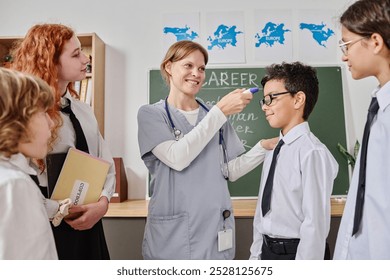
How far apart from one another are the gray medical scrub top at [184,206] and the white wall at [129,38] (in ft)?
2.68

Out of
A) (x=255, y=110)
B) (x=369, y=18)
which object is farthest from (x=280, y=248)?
(x=255, y=110)

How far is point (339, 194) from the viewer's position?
6.17 feet

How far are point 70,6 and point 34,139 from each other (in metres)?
1.50

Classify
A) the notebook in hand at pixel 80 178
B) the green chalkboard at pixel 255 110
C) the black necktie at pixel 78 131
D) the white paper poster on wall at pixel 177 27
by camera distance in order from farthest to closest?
the green chalkboard at pixel 255 110, the white paper poster on wall at pixel 177 27, the black necktie at pixel 78 131, the notebook in hand at pixel 80 178

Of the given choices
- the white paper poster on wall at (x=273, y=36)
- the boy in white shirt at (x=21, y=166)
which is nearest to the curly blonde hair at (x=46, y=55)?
the boy in white shirt at (x=21, y=166)

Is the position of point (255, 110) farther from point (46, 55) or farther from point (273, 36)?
point (46, 55)

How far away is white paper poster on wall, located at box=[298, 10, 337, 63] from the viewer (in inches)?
72.4

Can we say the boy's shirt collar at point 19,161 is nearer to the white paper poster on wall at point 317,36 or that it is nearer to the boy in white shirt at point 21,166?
the boy in white shirt at point 21,166

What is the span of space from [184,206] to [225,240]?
0.54ft

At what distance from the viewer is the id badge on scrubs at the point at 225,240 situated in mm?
1075

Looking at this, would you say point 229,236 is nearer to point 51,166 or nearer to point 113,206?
point 51,166

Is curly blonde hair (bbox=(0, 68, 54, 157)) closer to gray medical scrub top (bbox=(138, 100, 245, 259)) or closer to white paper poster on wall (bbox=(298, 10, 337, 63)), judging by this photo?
gray medical scrub top (bbox=(138, 100, 245, 259))
